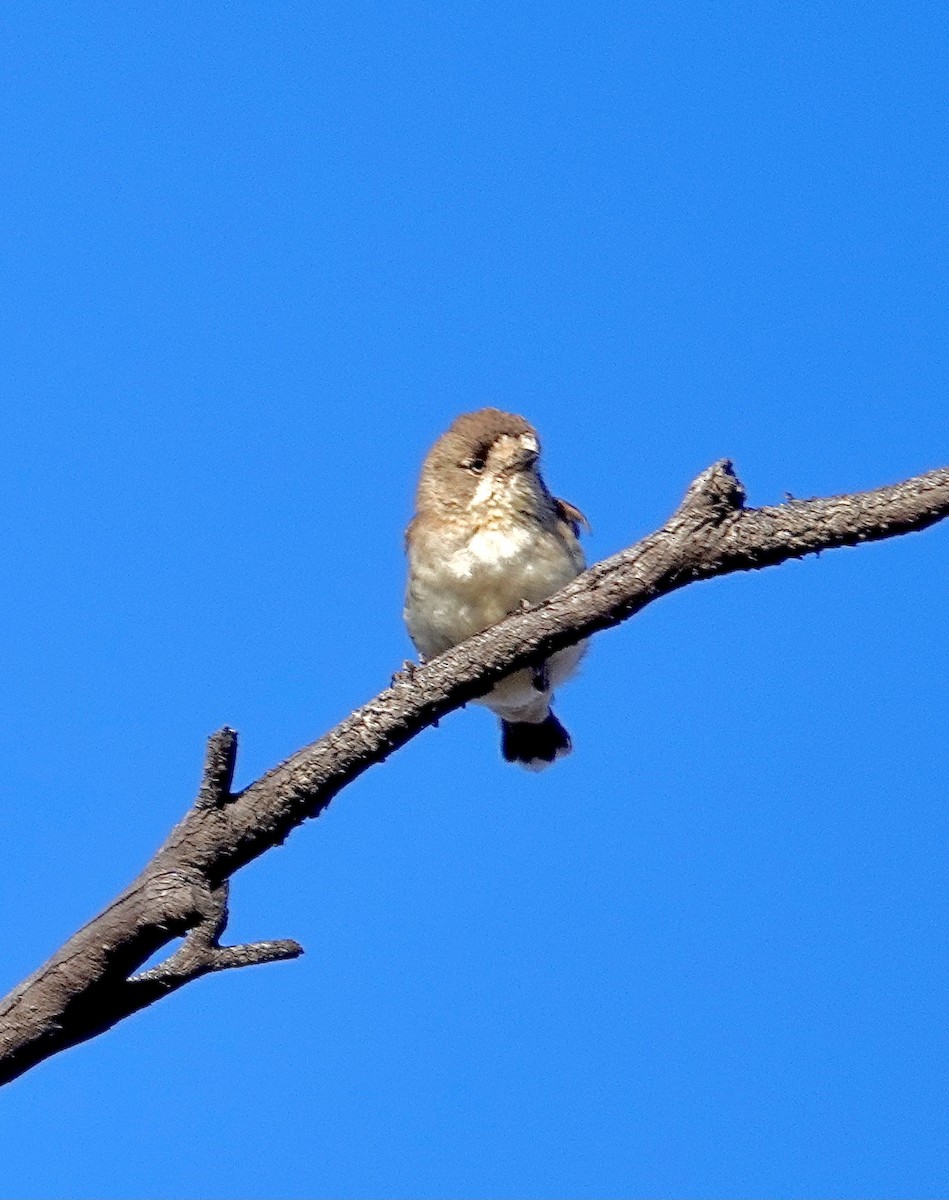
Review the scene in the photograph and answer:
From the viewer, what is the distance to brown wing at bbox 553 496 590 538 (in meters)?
7.87

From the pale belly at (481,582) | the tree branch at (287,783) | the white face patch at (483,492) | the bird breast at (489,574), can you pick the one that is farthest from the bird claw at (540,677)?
the tree branch at (287,783)

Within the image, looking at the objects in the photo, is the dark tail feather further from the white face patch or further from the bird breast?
the white face patch

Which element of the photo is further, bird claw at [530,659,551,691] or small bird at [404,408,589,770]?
bird claw at [530,659,551,691]

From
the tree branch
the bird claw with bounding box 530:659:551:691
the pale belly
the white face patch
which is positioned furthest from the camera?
the bird claw with bounding box 530:659:551:691

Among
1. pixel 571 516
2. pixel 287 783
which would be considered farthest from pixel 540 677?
pixel 287 783

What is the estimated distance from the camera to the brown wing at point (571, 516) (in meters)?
7.87

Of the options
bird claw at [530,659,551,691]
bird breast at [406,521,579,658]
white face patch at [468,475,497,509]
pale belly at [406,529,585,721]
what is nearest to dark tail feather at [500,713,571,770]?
bird claw at [530,659,551,691]

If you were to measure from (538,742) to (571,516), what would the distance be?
5.41 feet

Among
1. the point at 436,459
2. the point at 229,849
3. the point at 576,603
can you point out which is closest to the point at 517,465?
the point at 436,459

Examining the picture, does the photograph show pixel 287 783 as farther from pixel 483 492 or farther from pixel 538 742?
pixel 538 742

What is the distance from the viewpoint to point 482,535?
7547mm

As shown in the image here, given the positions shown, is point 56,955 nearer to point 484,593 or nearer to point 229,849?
point 229,849

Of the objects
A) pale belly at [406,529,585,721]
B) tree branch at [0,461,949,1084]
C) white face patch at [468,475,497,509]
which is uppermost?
white face patch at [468,475,497,509]

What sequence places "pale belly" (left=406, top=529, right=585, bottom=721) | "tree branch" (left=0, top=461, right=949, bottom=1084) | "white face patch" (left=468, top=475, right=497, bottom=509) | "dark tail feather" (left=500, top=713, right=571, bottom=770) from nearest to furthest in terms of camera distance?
1. "tree branch" (left=0, top=461, right=949, bottom=1084)
2. "pale belly" (left=406, top=529, right=585, bottom=721)
3. "white face patch" (left=468, top=475, right=497, bottom=509)
4. "dark tail feather" (left=500, top=713, right=571, bottom=770)
